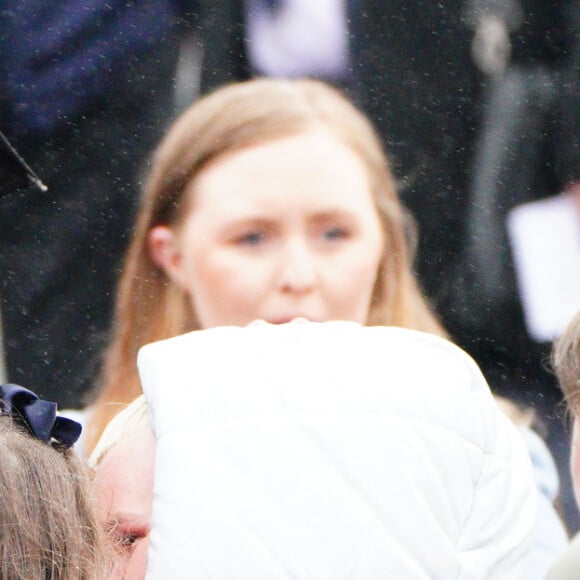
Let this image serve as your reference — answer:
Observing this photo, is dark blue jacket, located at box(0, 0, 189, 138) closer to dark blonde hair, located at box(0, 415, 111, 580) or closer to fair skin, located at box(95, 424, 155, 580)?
fair skin, located at box(95, 424, 155, 580)

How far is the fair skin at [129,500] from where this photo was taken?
4.55 ft

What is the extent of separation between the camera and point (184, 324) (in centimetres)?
204

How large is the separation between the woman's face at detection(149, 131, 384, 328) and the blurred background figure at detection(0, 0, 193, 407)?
12cm

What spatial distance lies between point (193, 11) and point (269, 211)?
40 cm

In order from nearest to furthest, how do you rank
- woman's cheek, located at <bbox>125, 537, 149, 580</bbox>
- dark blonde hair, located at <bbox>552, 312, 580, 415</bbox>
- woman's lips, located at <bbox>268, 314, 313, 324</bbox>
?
1. woman's cheek, located at <bbox>125, 537, 149, 580</bbox>
2. dark blonde hair, located at <bbox>552, 312, 580, 415</bbox>
3. woman's lips, located at <bbox>268, 314, 313, 324</bbox>

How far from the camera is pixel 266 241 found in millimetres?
2012

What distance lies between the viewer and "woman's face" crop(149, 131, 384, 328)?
6.57 feet

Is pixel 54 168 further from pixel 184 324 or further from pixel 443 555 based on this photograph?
pixel 443 555

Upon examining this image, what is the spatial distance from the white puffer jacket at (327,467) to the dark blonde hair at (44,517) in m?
0.09

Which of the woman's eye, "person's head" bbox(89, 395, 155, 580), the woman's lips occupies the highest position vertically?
the woman's eye

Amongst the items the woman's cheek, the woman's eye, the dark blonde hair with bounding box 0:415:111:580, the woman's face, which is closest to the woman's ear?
the woman's face

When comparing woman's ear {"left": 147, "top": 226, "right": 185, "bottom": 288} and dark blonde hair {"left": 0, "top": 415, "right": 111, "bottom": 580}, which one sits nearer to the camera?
dark blonde hair {"left": 0, "top": 415, "right": 111, "bottom": 580}

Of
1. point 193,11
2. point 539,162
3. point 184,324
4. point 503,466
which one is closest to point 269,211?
point 184,324

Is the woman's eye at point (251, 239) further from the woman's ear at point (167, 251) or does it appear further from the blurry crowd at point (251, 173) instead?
the woman's ear at point (167, 251)
